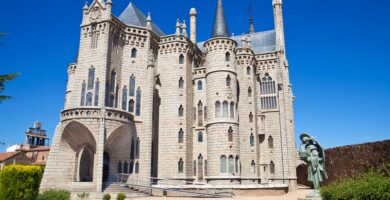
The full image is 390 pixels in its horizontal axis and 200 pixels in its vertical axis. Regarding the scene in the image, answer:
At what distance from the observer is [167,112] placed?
3528 centimetres

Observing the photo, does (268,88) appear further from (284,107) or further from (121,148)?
(121,148)

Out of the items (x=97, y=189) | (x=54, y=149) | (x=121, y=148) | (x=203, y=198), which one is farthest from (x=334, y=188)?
(x=54, y=149)

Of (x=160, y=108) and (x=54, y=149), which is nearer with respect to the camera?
(x=54, y=149)

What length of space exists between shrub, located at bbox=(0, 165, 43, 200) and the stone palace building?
11642mm

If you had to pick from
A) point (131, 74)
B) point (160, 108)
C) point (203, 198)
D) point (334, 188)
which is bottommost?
point (203, 198)

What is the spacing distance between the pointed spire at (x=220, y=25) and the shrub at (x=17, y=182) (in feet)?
86.7

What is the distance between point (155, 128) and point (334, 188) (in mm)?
22345

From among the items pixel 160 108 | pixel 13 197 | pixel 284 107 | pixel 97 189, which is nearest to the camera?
pixel 13 197

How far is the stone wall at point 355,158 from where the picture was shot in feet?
68.4

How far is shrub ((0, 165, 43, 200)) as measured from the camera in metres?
14.4

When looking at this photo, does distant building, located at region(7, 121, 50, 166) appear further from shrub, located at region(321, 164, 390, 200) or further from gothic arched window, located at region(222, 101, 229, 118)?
shrub, located at region(321, 164, 390, 200)

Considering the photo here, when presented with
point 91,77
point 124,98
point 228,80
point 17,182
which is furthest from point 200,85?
point 17,182

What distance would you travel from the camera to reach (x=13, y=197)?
566 inches

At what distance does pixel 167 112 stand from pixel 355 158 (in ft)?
61.6
